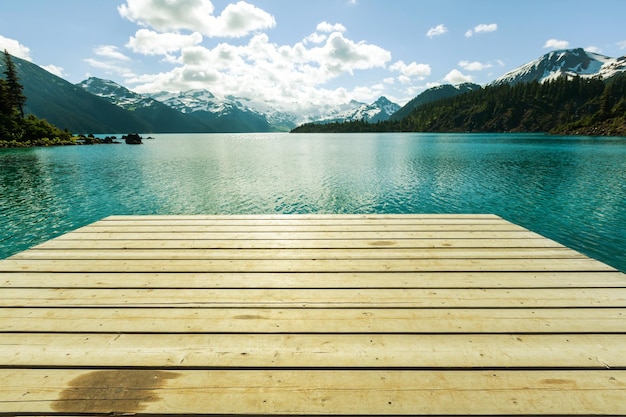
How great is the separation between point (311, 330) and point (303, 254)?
2.42 meters

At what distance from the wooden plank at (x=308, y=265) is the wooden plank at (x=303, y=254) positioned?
16 centimetres

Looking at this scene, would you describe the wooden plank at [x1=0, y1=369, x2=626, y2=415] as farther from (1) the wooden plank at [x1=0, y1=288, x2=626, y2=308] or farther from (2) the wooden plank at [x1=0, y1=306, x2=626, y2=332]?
(1) the wooden plank at [x1=0, y1=288, x2=626, y2=308]

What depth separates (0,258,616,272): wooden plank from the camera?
17.3 feet

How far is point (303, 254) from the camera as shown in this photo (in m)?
5.98

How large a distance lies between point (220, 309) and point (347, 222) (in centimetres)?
473

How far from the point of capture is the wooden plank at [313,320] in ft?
11.9

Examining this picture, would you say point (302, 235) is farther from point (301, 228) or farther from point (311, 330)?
point (311, 330)

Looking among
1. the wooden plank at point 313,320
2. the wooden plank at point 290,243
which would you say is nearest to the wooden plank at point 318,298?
the wooden plank at point 313,320

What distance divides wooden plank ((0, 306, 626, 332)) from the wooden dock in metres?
0.02

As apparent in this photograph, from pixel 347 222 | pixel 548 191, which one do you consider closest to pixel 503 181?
pixel 548 191

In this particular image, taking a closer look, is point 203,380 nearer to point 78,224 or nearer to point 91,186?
point 78,224

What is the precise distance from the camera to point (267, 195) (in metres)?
27.0

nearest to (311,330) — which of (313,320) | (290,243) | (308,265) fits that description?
(313,320)

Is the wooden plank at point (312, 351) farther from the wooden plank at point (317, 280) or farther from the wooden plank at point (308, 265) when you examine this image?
the wooden plank at point (308, 265)
